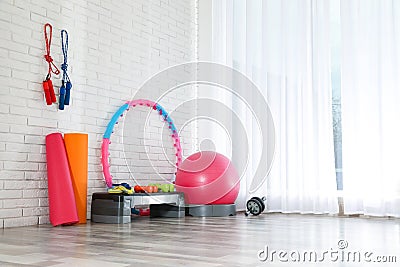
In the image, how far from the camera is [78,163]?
4086 millimetres

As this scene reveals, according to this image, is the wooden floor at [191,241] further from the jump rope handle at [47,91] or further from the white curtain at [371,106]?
the jump rope handle at [47,91]

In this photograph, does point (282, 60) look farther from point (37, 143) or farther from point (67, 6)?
point (37, 143)

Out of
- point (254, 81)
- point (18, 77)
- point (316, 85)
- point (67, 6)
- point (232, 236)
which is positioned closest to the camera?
point (232, 236)

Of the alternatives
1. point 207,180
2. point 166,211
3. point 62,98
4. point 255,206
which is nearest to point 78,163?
point 62,98

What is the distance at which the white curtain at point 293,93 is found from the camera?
4.95 m

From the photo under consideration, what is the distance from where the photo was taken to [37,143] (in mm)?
4090

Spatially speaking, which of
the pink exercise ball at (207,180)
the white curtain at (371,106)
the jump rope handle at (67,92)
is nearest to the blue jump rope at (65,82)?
the jump rope handle at (67,92)

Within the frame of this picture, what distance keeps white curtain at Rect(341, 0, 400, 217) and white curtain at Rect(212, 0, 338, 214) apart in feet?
0.67

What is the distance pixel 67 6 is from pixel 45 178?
4.73 feet

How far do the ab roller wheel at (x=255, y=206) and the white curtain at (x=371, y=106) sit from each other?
0.74m

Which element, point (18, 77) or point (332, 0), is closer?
point (18, 77)

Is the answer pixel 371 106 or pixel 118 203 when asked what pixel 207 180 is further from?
pixel 371 106

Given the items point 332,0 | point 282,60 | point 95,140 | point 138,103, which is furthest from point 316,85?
point 95,140

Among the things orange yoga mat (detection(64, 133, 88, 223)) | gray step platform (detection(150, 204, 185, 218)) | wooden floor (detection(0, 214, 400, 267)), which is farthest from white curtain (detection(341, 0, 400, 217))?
orange yoga mat (detection(64, 133, 88, 223))
